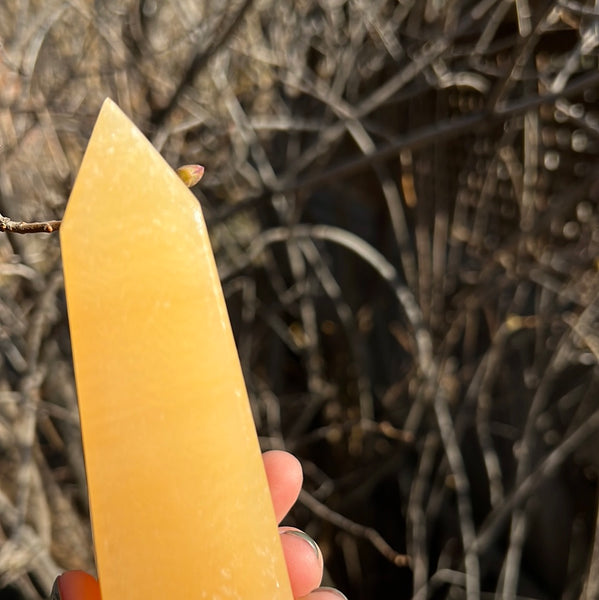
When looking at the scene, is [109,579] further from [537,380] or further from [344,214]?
[344,214]

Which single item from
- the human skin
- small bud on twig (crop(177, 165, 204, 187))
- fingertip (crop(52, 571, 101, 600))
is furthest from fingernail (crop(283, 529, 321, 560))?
small bud on twig (crop(177, 165, 204, 187))

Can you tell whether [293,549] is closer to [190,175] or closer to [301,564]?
Result: [301,564]

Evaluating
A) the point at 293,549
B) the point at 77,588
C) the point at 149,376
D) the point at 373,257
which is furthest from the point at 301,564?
the point at 373,257

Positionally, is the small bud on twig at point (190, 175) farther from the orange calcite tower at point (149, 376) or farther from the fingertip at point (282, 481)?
the fingertip at point (282, 481)

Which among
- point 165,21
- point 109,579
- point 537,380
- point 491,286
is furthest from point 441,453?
point 109,579

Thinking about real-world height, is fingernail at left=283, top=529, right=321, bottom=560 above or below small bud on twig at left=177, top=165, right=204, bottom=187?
below

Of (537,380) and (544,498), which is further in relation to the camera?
(544,498)

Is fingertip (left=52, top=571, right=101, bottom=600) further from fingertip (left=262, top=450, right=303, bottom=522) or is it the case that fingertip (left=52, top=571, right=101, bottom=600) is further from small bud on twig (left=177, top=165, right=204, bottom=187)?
small bud on twig (left=177, top=165, right=204, bottom=187)
